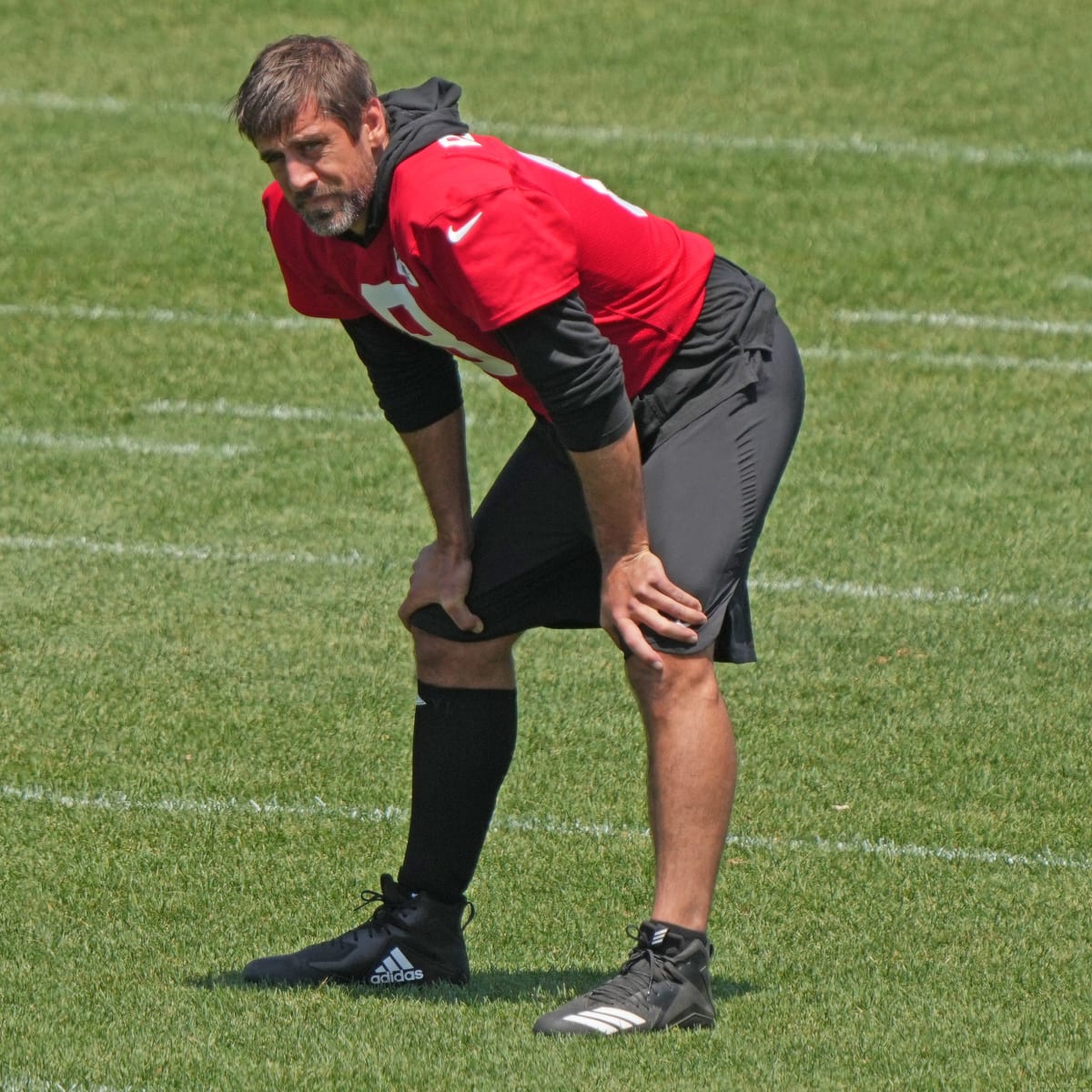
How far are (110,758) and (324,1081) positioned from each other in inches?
86.9

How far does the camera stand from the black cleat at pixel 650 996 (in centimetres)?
383

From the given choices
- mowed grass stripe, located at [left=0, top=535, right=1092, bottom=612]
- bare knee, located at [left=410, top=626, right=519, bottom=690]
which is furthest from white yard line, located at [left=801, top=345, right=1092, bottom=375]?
bare knee, located at [left=410, top=626, right=519, bottom=690]

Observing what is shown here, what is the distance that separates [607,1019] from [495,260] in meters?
1.36

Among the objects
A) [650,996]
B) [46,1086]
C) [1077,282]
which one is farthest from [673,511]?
[1077,282]

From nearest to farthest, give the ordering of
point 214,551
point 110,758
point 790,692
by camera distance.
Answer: point 110,758 → point 790,692 → point 214,551

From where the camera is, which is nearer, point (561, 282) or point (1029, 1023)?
point (561, 282)

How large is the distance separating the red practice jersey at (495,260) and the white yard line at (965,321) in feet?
21.4

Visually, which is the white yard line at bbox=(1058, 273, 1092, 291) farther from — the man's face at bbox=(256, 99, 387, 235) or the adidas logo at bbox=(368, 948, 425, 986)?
the man's face at bbox=(256, 99, 387, 235)

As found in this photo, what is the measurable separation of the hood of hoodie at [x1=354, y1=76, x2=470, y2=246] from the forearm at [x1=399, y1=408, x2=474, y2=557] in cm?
61

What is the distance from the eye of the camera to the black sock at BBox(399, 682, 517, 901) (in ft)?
14.1

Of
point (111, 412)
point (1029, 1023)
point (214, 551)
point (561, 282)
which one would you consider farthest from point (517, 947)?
point (111, 412)

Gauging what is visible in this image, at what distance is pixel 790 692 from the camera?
632 centimetres

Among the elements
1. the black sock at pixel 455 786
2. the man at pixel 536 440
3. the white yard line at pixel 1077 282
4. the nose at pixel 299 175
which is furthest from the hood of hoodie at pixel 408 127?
the white yard line at pixel 1077 282

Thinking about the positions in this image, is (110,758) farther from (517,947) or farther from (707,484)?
(707,484)
